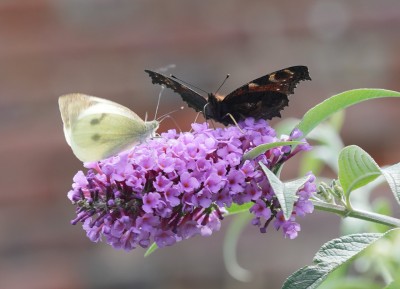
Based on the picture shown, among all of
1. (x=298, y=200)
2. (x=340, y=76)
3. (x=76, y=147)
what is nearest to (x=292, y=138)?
(x=298, y=200)

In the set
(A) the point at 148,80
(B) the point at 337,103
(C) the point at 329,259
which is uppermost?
(A) the point at 148,80

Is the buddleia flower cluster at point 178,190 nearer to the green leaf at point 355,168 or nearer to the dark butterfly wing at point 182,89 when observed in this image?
the green leaf at point 355,168

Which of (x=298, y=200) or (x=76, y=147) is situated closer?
(x=298, y=200)

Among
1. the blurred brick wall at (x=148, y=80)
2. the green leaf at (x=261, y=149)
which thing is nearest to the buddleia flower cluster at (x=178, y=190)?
the green leaf at (x=261, y=149)

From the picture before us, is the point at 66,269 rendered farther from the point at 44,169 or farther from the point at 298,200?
the point at 298,200

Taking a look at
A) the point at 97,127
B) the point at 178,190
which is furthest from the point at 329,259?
the point at 97,127

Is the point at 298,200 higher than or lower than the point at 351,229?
higher

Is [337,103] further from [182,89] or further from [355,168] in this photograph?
[182,89]
